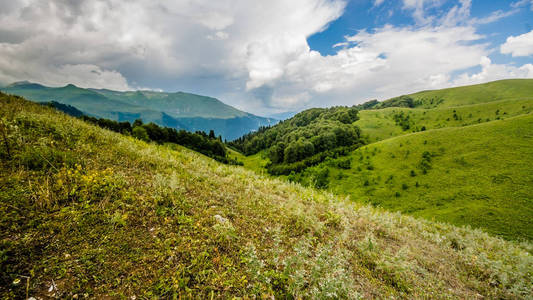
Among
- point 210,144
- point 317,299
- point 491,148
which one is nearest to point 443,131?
point 491,148

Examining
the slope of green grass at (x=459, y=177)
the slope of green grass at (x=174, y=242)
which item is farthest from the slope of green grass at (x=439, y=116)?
the slope of green grass at (x=174, y=242)

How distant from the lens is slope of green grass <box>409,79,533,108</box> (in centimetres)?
12688

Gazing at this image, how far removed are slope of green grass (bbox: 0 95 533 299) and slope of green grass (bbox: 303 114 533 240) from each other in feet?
65.2

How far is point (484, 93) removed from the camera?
137 meters

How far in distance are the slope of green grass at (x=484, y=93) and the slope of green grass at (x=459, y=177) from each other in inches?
4899

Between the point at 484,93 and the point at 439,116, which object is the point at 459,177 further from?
the point at 484,93

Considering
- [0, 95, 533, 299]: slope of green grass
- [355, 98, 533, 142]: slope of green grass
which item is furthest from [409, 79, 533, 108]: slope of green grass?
[0, 95, 533, 299]: slope of green grass

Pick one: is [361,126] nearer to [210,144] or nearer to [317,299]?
[210,144]

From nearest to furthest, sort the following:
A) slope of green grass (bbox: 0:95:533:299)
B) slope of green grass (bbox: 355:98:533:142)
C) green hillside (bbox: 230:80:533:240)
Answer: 1. slope of green grass (bbox: 0:95:533:299)
2. green hillside (bbox: 230:80:533:240)
3. slope of green grass (bbox: 355:98:533:142)

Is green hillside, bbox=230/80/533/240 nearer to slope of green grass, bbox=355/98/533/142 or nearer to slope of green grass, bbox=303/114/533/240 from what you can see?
slope of green grass, bbox=303/114/533/240

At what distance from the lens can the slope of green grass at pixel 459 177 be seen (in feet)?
99.0

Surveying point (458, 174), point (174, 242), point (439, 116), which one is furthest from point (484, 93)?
point (174, 242)

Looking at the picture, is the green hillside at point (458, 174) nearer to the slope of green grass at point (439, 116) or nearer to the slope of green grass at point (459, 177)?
the slope of green grass at point (459, 177)

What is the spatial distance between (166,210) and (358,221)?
701 centimetres
